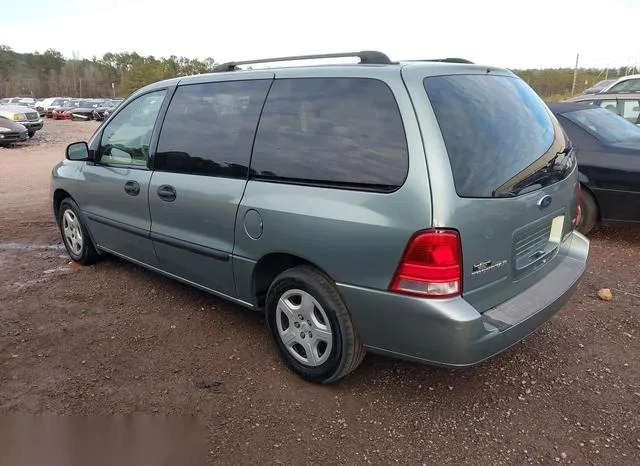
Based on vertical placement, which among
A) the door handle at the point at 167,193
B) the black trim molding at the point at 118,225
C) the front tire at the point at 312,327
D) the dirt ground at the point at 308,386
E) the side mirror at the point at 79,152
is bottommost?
the dirt ground at the point at 308,386

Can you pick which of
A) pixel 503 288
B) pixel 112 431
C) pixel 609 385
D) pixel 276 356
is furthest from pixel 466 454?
pixel 112 431

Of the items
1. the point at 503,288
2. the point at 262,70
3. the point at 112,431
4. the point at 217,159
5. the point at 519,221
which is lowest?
the point at 112,431

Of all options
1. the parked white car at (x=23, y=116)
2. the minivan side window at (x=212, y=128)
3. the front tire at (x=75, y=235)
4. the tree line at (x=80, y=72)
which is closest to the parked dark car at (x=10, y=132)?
the parked white car at (x=23, y=116)

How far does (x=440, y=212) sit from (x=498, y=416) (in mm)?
1197

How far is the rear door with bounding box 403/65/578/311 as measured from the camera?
242 centimetres

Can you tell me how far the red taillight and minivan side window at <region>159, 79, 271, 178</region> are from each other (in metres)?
1.24

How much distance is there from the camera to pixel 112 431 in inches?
106

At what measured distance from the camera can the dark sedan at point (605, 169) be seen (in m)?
5.18

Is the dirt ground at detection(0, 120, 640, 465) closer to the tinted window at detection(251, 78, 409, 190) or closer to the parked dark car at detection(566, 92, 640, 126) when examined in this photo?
the tinted window at detection(251, 78, 409, 190)

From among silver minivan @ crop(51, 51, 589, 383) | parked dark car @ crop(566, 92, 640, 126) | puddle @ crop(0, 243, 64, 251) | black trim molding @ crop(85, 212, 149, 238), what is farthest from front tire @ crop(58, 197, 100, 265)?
parked dark car @ crop(566, 92, 640, 126)

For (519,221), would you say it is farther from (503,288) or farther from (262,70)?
(262,70)

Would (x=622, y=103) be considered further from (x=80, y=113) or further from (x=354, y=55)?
(x=80, y=113)

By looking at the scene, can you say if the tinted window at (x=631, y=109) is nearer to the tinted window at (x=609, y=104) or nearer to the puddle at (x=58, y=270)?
the tinted window at (x=609, y=104)

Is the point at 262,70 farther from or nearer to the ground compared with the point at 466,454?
farther from the ground
